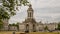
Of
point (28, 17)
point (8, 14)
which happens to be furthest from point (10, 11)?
point (28, 17)

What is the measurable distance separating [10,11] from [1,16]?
92 centimetres

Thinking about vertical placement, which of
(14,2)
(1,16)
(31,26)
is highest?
(14,2)

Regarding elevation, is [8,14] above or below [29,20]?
above

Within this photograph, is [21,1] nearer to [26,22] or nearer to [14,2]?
[14,2]

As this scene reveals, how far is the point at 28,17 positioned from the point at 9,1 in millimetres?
54333

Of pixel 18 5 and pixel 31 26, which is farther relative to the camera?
pixel 31 26

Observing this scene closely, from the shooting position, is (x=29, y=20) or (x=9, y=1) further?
(x=29, y=20)

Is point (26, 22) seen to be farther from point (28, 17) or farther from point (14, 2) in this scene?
point (14, 2)

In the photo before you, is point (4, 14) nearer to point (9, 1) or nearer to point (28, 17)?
point (9, 1)

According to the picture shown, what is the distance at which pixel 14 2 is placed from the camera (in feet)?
63.7

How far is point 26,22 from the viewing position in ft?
245

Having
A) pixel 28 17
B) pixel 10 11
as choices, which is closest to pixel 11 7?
pixel 10 11

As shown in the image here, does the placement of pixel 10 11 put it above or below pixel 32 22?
above

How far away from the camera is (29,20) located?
247 feet
